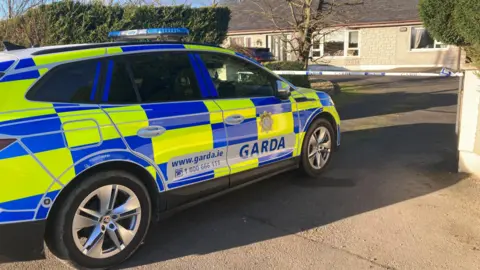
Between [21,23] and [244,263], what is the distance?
7278mm

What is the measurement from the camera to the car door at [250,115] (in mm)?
4102

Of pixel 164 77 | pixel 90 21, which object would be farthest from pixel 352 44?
pixel 164 77

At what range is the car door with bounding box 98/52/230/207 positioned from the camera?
3350mm

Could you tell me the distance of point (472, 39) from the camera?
15.4ft

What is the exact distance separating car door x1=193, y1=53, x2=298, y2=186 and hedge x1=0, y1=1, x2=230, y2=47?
5.19 meters

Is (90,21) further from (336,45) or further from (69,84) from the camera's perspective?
(336,45)

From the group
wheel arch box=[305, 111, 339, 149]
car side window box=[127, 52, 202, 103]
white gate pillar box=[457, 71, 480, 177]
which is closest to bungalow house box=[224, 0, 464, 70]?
wheel arch box=[305, 111, 339, 149]

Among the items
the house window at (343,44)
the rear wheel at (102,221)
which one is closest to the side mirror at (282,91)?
the rear wheel at (102,221)

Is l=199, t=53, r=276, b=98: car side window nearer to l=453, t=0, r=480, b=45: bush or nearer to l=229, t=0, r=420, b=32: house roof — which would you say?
l=453, t=0, r=480, b=45: bush

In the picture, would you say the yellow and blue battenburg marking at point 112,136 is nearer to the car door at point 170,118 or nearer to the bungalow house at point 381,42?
the car door at point 170,118

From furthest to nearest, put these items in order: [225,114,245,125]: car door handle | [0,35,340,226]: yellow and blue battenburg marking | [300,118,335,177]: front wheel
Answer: [300,118,335,177]: front wheel
[225,114,245,125]: car door handle
[0,35,340,226]: yellow and blue battenburg marking

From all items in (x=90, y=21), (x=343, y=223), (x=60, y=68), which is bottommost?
(x=343, y=223)

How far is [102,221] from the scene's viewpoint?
3.23 metres

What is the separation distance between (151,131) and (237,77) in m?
1.49
